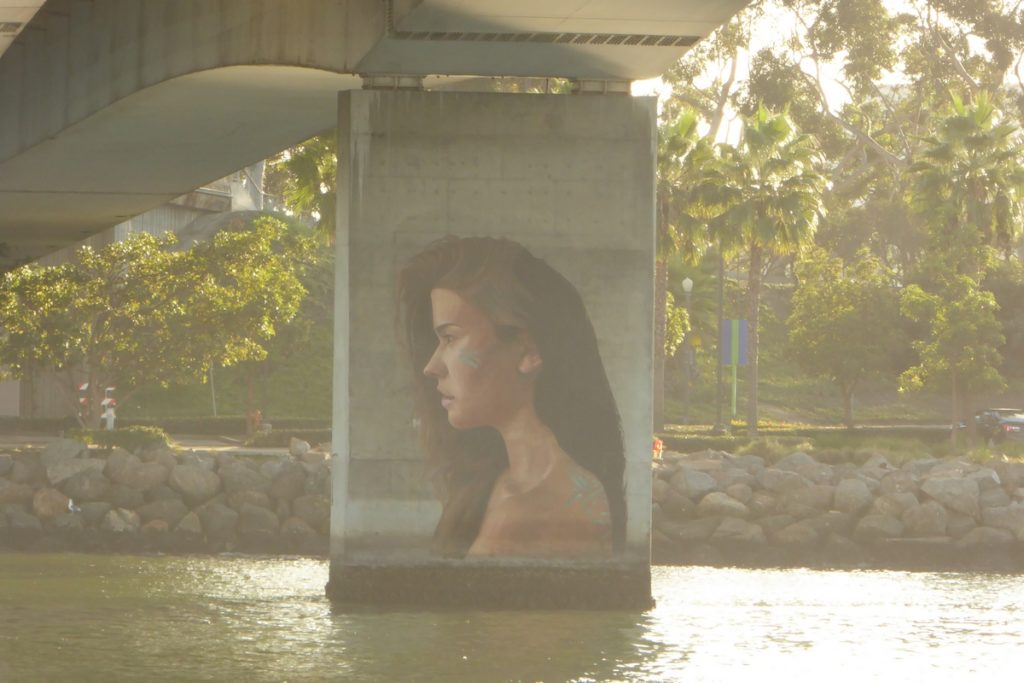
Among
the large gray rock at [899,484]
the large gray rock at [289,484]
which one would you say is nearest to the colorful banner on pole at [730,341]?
the large gray rock at [899,484]

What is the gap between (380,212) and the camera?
2069 centimetres

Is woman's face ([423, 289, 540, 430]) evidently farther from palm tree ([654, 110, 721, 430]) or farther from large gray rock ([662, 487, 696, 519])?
palm tree ([654, 110, 721, 430])

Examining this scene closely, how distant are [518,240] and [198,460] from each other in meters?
12.4

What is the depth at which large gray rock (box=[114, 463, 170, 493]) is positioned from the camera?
2997 cm

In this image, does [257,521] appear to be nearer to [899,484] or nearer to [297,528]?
[297,528]

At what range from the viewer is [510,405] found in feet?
68.3

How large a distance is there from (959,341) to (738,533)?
2549cm

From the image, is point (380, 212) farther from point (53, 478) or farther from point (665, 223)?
point (665, 223)

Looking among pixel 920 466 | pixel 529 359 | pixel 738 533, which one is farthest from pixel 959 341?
pixel 529 359

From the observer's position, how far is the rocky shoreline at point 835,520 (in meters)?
28.7

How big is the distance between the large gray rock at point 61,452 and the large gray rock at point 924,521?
1428 centimetres

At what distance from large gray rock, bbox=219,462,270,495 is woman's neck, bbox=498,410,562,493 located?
33.7 ft

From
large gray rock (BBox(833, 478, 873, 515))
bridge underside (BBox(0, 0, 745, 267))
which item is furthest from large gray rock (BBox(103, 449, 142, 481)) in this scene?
large gray rock (BBox(833, 478, 873, 515))

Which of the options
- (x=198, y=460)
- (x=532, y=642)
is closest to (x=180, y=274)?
(x=198, y=460)
